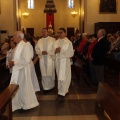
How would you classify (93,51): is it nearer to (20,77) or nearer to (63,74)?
(63,74)

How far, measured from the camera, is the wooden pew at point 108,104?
9.13 ft

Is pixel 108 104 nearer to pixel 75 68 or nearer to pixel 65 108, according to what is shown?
pixel 65 108

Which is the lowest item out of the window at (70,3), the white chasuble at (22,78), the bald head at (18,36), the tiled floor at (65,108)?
the tiled floor at (65,108)

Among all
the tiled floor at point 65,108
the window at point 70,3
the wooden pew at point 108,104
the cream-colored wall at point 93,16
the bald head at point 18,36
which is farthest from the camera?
the window at point 70,3

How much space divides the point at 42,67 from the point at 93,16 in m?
12.5

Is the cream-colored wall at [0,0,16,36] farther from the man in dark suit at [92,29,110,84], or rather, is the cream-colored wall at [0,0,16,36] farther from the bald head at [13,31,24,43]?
the bald head at [13,31,24,43]

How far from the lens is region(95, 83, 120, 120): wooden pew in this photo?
9.13 feet

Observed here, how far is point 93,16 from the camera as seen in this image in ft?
65.9

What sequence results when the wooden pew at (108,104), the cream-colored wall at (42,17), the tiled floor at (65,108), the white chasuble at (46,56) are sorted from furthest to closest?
1. the cream-colored wall at (42,17)
2. the white chasuble at (46,56)
3. the tiled floor at (65,108)
4. the wooden pew at (108,104)

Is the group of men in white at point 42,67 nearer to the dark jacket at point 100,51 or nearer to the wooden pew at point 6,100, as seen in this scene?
Result: the dark jacket at point 100,51

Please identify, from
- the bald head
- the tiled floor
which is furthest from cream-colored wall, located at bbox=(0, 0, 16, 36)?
the bald head

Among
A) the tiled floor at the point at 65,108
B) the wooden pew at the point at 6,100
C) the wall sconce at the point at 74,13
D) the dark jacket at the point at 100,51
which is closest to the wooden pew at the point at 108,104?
the wooden pew at the point at 6,100

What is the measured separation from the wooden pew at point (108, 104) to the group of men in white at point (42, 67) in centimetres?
284

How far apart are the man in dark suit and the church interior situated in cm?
55
